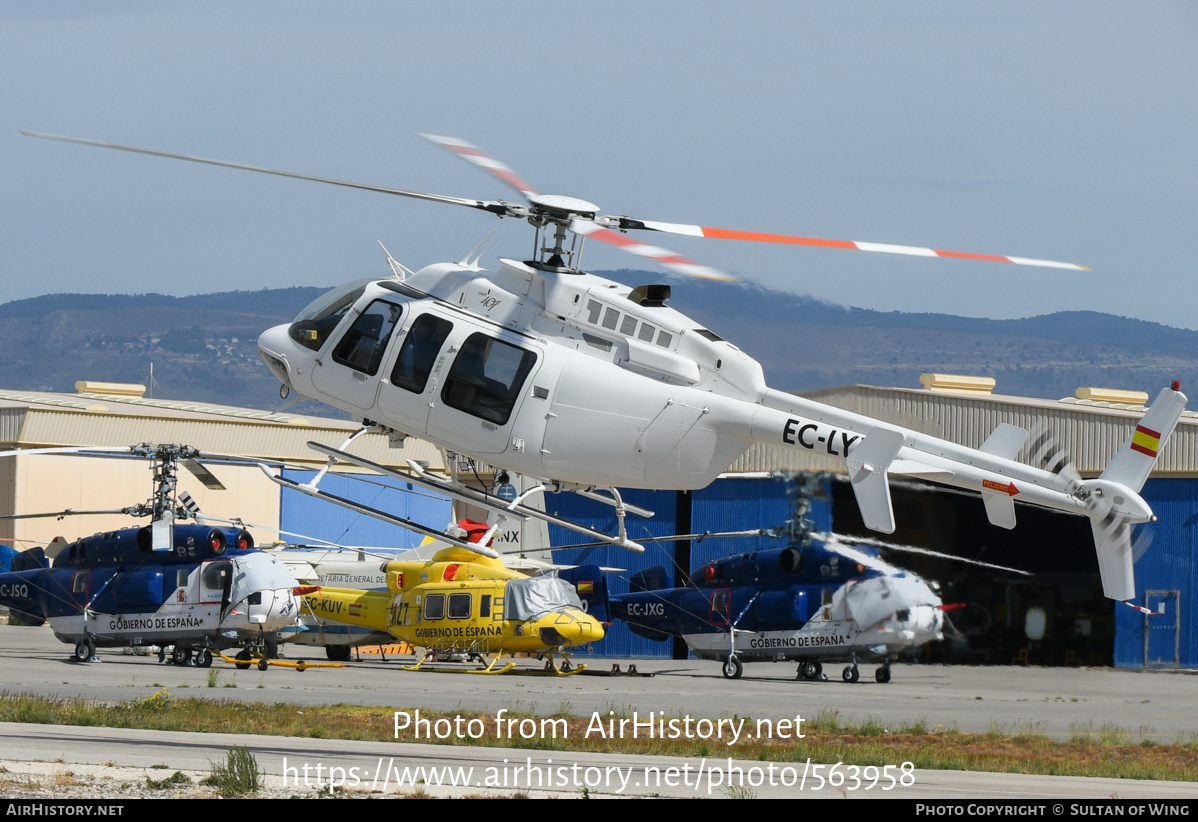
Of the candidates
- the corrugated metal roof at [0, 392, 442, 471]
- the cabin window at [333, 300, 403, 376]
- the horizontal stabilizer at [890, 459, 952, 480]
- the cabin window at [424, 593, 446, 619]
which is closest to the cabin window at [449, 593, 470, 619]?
the cabin window at [424, 593, 446, 619]

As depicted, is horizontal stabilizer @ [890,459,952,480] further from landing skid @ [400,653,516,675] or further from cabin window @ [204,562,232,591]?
cabin window @ [204,562,232,591]

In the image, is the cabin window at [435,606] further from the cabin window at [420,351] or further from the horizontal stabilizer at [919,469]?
the horizontal stabilizer at [919,469]

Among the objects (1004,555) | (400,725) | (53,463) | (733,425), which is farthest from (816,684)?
(53,463)

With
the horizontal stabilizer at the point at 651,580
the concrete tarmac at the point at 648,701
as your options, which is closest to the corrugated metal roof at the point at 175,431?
the concrete tarmac at the point at 648,701

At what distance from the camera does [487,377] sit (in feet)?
53.8

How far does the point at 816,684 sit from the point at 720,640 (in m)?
2.94

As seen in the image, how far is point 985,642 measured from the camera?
39.2m

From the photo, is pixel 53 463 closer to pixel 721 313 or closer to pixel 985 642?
pixel 985 642

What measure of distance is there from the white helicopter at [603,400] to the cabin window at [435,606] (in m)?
14.9

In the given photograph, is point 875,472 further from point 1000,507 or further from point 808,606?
point 808,606

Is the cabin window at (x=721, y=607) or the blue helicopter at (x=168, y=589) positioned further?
the cabin window at (x=721, y=607)

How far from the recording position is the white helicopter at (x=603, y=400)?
51.6ft

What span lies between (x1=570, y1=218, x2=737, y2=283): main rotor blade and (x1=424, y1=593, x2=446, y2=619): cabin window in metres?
16.7

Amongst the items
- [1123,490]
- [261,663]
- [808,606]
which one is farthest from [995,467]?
[261,663]
